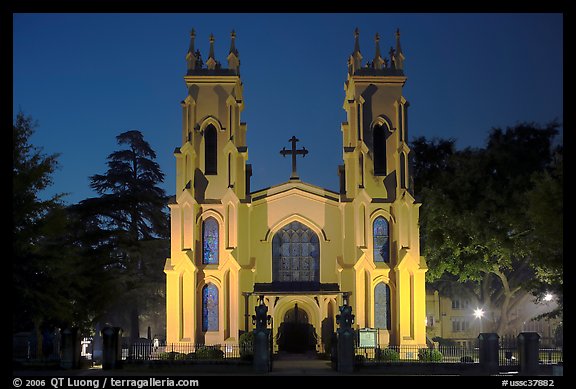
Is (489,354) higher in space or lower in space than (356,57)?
lower

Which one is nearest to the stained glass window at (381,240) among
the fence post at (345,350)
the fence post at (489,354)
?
the fence post at (345,350)

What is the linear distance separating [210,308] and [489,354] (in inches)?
666

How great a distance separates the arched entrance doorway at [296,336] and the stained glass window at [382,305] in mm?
3433

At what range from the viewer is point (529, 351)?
94.0ft

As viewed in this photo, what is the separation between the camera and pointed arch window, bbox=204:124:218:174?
43.7 m

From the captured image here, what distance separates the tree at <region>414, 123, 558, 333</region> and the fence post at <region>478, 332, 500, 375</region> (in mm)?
11301

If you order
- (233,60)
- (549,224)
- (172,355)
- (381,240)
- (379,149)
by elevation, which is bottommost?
(172,355)

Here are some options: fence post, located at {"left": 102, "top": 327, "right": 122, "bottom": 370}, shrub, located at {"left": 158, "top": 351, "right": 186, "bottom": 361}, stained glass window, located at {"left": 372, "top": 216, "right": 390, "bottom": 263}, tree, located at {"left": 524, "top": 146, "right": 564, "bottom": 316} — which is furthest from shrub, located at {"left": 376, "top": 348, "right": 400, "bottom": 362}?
fence post, located at {"left": 102, "top": 327, "right": 122, "bottom": 370}

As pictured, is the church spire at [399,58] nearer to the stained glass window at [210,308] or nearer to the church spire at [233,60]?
the church spire at [233,60]

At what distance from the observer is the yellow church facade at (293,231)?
4191 cm

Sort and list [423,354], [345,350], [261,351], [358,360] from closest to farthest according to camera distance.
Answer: [261,351], [345,350], [358,360], [423,354]

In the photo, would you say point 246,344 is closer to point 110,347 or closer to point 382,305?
point 382,305

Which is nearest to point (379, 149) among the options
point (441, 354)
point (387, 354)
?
point (441, 354)

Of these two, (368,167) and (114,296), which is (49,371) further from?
(368,167)
